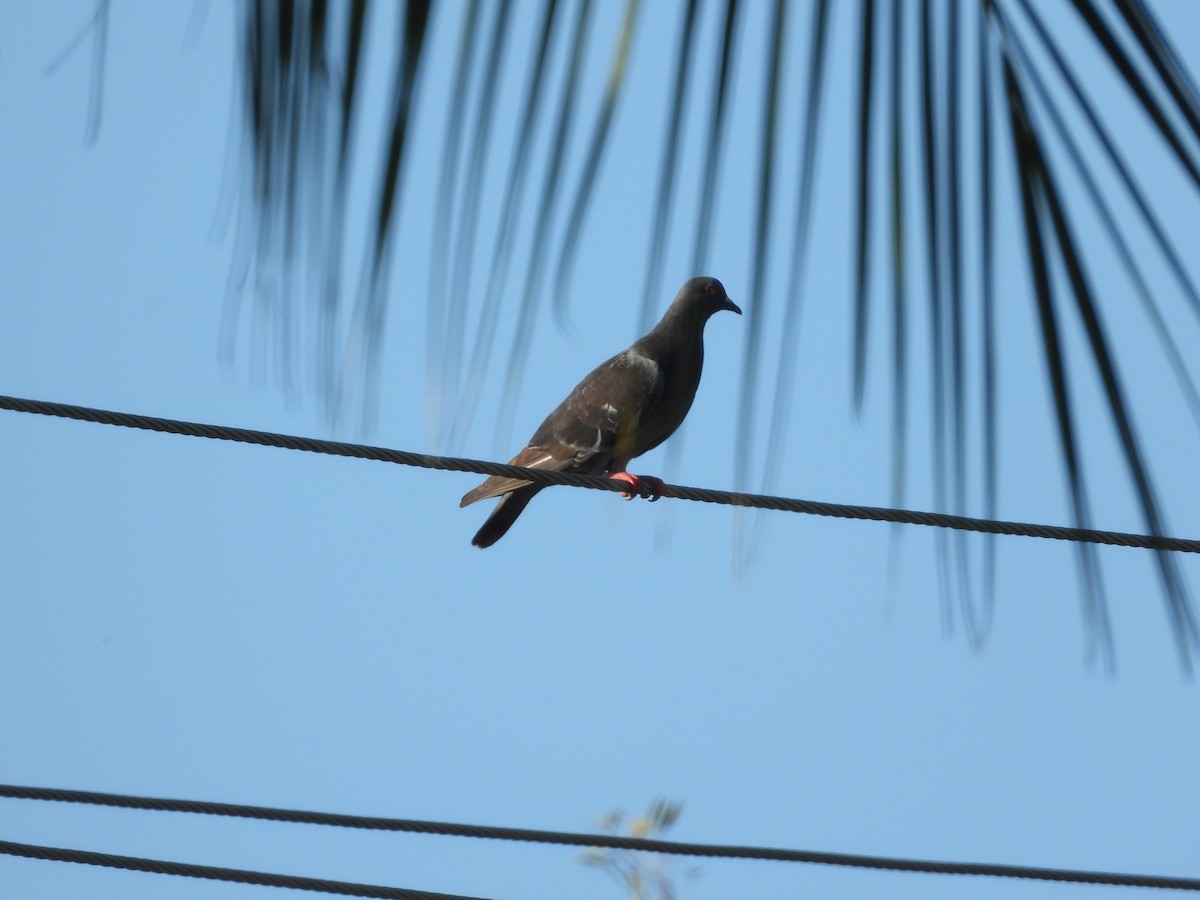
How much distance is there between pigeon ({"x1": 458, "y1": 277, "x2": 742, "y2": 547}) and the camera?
521cm

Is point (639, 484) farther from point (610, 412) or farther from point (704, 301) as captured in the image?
point (704, 301)

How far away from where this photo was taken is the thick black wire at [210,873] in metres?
2.81

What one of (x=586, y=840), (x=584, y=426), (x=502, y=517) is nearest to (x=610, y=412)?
(x=584, y=426)

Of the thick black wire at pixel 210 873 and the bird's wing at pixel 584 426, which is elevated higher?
the bird's wing at pixel 584 426

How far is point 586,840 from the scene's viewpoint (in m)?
3.21

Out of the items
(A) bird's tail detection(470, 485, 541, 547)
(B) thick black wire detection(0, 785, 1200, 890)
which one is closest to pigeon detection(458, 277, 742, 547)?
(A) bird's tail detection(470, 485, 541, 547)

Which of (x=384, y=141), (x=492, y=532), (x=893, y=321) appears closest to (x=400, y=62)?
(x=384, y=141)

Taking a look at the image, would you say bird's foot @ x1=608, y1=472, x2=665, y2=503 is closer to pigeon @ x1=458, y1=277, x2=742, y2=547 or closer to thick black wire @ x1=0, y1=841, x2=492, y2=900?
pigeon @ x1=458, y1=277, x2=742, y2=547

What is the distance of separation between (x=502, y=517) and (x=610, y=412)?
63 cm

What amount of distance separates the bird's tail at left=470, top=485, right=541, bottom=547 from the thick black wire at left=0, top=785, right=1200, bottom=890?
2.45 metres

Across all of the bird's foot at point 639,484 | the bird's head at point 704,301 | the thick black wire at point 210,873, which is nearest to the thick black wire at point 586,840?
the thick black wire at point 210,873

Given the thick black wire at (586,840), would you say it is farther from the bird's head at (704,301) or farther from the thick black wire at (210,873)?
the bird's head at (704,301)

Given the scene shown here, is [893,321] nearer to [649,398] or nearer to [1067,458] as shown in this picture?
[1067,458]

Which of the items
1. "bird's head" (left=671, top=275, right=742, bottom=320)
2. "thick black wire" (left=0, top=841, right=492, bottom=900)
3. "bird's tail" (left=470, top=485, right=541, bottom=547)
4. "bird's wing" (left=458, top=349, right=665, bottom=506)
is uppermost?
"bird's head" (left=671, top=275, right=742, bottom=320)
